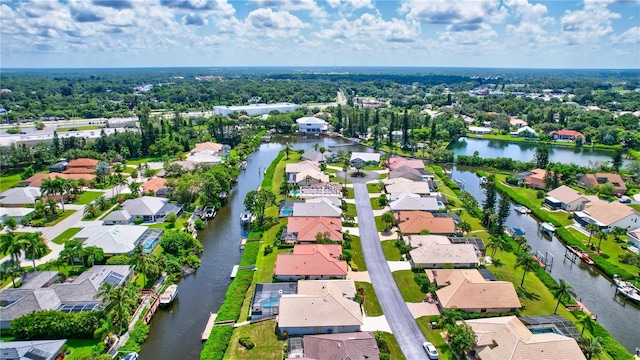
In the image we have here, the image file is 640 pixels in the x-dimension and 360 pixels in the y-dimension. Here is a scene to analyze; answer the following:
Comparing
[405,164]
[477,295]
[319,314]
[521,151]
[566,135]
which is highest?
[566,135]

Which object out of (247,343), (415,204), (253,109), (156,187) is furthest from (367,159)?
(253,109)

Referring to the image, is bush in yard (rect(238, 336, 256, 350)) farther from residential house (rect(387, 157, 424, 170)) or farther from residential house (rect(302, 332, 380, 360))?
residential house (rect(387, 157, 424, 170))

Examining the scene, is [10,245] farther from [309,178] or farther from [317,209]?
[309,178]

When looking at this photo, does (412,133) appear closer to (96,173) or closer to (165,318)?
(96,173)

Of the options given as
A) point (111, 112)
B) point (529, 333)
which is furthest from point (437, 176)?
point (111, 112)

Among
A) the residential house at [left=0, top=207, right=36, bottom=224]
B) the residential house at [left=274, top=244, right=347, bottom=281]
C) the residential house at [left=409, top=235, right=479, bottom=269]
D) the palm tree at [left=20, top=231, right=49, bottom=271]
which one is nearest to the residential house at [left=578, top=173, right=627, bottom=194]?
the residential house at [left=409, top=235, right=479, bottom=269]
